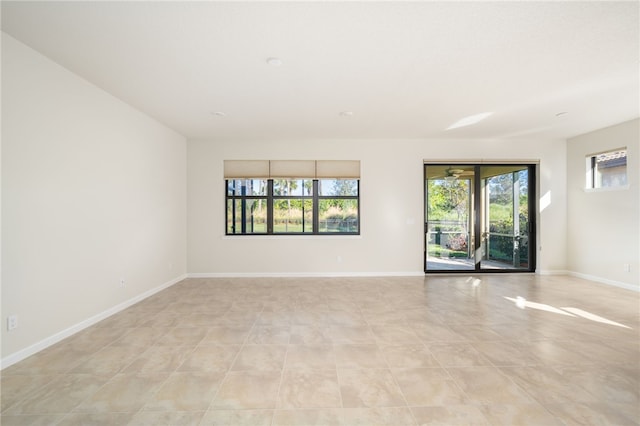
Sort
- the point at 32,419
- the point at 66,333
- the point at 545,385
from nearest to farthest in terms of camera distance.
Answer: the point at 32,419
the point at 545,385
the point at 66,333

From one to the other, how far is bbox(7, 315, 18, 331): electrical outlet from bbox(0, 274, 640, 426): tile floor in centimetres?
31

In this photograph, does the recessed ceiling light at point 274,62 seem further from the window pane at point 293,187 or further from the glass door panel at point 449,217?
the glass door panel at point 449,217

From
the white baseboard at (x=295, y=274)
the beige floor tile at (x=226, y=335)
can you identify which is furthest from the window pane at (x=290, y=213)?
the beige floor tile at (x=226, y=335)

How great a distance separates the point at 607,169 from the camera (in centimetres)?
508

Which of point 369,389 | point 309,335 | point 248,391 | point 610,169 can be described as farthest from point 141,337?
point 610,169

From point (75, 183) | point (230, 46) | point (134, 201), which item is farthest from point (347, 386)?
point (134, 201)

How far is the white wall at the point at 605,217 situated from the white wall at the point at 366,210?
0.62 ft

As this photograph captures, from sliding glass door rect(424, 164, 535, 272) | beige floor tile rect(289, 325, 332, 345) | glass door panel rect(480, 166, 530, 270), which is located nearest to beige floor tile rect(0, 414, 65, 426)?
beige floor tile rect(289, 325, 332, 345)

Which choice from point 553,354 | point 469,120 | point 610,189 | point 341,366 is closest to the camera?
point 341,366

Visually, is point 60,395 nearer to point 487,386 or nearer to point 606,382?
point 487,386

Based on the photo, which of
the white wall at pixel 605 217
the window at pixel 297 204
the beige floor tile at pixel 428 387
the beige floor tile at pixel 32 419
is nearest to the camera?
the beige floor tile at pixel 32 419

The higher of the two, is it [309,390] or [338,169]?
[338,169]

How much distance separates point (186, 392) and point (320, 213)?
410 centimetres

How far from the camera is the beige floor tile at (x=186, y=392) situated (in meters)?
1.85
